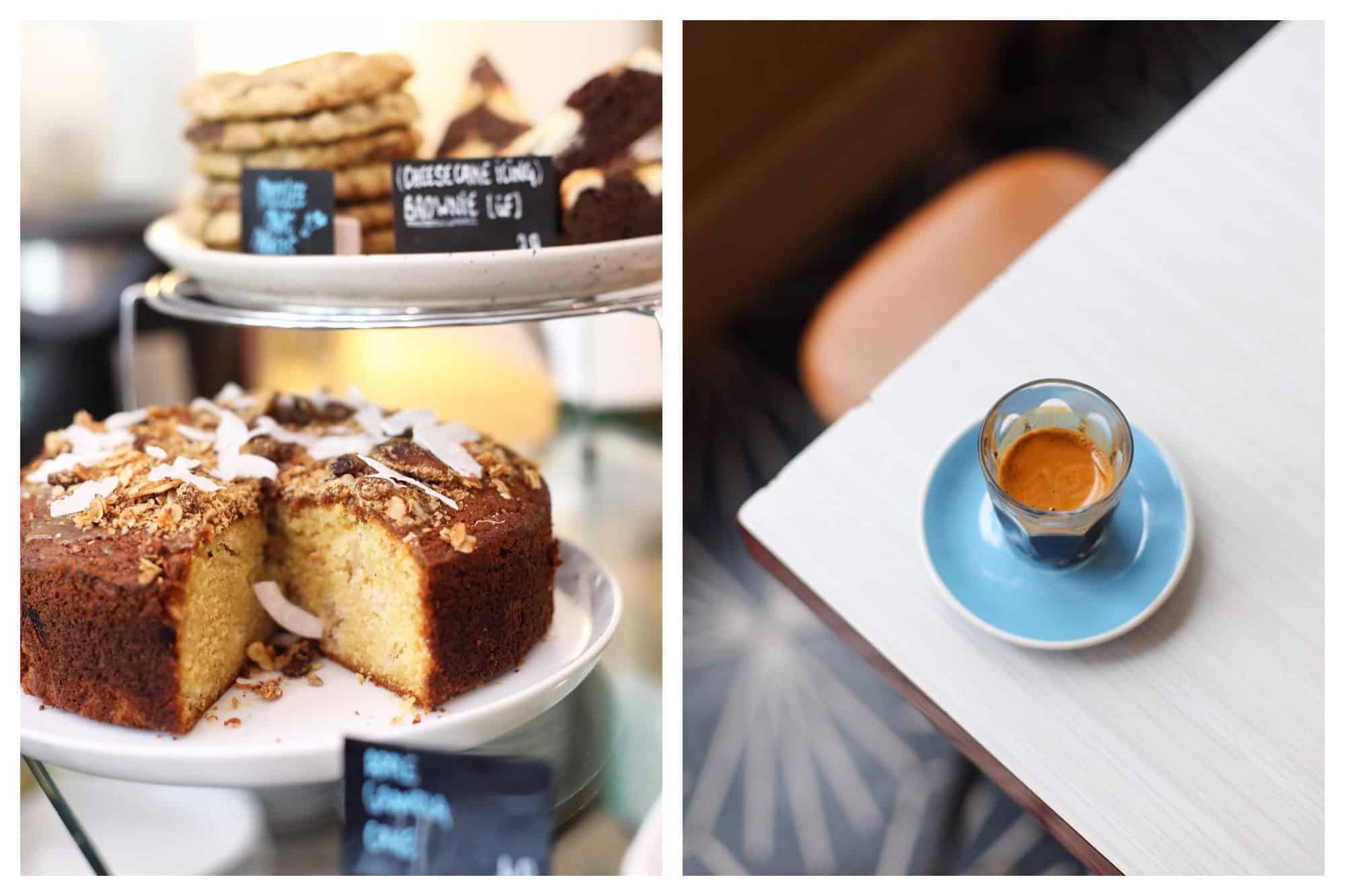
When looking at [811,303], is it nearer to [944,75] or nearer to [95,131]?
[944,75]

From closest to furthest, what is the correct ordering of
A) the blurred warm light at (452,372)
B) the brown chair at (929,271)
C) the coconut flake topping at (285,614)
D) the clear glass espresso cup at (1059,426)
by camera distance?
the clear glass espresso cup at (1059,426) < the coconut flake topping at (285,614) < the blurred warm light at (452,372) < the brown chair at (929,271)

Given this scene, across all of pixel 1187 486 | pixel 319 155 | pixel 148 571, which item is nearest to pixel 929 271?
pixel 1187 486

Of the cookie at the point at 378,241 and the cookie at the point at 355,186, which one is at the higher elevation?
the cookie at the point at 355,186

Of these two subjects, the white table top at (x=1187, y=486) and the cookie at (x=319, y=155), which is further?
the cookie at (x=319, y=155)

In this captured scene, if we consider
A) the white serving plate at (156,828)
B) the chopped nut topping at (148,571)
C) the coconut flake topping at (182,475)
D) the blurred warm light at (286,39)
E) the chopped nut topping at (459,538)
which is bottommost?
the white serving plate at (156,828)

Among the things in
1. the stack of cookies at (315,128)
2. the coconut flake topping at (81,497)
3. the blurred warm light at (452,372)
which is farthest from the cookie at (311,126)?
the coconut flake topping at (81,497)

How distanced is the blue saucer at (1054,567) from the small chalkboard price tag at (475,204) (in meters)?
0.48

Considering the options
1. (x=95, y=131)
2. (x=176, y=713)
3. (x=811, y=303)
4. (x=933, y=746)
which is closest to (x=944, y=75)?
(x=811, y=303)

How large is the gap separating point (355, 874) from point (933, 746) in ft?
3.45

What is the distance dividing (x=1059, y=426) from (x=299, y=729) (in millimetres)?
786

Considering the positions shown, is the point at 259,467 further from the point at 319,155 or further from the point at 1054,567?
the point at 1054,567

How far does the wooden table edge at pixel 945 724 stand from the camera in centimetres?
89

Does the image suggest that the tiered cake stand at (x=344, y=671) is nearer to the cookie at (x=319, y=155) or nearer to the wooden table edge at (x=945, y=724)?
the cookie at (x=319, y=155)

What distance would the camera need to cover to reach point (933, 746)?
1649mm
